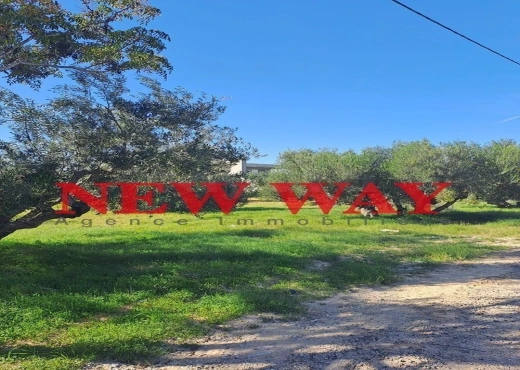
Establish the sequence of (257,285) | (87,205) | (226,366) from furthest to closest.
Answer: (87,205), (257,285), (226,366)

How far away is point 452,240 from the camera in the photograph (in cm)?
1204

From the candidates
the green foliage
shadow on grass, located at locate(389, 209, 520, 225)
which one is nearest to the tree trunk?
the green foliage

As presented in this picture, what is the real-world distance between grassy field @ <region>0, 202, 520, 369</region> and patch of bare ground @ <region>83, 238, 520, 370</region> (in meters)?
A: 0.31

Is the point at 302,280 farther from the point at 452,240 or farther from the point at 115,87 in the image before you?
the point at 452,240

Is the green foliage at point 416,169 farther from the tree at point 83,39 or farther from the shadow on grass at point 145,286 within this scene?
the tree at point 83,39

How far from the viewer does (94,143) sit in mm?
6105

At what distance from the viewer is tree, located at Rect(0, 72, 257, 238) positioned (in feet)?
19.2

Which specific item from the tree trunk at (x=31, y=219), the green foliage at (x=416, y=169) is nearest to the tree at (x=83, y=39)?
the tree trunk at (x=31, y=219)

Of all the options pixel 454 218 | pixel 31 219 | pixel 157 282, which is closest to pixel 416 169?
pixel 454 218

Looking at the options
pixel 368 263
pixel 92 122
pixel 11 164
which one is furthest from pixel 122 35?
pixel 368 263

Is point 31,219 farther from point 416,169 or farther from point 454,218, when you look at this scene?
point 454,218

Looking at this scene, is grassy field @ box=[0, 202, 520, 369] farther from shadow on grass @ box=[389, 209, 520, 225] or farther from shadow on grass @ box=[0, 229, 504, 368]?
shadow on grass @ box=[389, 209, 520, 225]

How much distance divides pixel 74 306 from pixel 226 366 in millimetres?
2373

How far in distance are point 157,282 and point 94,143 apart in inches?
96.8
